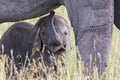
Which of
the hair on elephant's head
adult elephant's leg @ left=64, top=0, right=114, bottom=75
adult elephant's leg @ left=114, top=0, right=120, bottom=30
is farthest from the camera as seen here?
the hair on elephant's head

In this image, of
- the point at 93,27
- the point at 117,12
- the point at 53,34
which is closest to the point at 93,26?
the point at 93,27

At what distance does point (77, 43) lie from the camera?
5.93 metres

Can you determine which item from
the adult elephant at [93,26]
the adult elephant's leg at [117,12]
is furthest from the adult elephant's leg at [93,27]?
the adult elephant's leg at [117,12]

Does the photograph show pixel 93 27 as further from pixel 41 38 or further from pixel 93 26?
pixel 41 38

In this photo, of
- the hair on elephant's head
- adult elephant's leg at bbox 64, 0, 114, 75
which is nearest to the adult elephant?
adult elephant's leg at bbox 64, 0, 114, 75

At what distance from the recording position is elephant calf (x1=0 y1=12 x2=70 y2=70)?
22.0 feet

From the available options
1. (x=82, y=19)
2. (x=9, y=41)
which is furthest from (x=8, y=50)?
(x=82, y=19)

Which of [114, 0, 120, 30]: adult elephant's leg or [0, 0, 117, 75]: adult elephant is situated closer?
[0, 0, 117, 75]: adult elephant

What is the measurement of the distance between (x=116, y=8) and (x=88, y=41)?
44 cm

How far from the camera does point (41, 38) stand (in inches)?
270

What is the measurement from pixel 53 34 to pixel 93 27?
102cm

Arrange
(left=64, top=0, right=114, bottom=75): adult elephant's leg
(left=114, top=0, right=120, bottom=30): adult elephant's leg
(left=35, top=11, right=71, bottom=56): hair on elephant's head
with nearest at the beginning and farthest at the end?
(left=64, top=0, right=114, bottom=75): adult elephant's leg → (left=114, top=0, right=120, bottom=30): adult elephant's leg → (left=35, top=11, right=71, bottom=56): hair on elephant's head

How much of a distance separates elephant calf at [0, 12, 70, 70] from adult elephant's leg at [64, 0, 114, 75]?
30.4 inches

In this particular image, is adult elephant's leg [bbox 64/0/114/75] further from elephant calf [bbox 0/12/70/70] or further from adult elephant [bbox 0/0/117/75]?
elephant calf [bbox 0/12/70/70]
